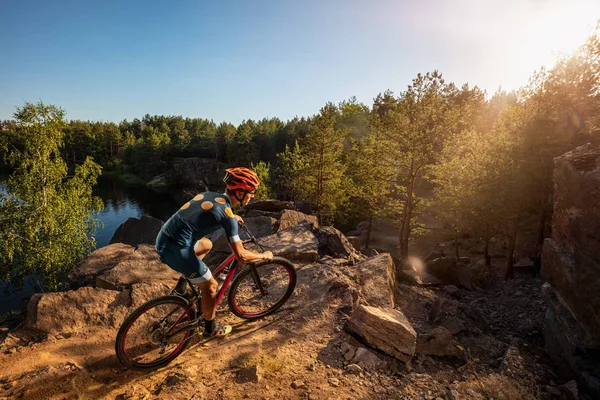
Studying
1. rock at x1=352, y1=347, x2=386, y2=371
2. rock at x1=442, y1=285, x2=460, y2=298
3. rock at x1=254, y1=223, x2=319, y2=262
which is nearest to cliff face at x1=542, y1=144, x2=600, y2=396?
rock at x1=442, y1=285, x2=460, y2=298

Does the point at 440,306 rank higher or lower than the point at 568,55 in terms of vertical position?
lower

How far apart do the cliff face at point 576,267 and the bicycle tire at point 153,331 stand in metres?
9.37

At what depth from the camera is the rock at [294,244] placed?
10.7m

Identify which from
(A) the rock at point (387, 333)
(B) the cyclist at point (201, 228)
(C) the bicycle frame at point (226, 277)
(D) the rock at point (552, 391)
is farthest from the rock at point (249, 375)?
(D) the rock at point (552, 391)

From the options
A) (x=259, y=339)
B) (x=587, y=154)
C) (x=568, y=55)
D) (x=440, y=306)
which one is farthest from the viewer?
(x=568, y=55)

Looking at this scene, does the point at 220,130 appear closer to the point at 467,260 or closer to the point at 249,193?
the point at 467,260

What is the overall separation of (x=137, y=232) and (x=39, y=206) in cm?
619

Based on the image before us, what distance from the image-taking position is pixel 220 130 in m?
108

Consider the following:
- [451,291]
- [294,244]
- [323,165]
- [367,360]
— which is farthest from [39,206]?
[451,291]

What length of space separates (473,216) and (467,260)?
287 inches

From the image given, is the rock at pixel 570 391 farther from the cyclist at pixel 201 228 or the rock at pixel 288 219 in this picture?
the rock at pixel 288 219

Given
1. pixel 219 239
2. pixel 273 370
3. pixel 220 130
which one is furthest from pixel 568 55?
pixel 220 130

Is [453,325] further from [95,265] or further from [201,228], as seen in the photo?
[95,265]

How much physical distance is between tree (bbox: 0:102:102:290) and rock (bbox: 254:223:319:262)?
1423 centimetres
